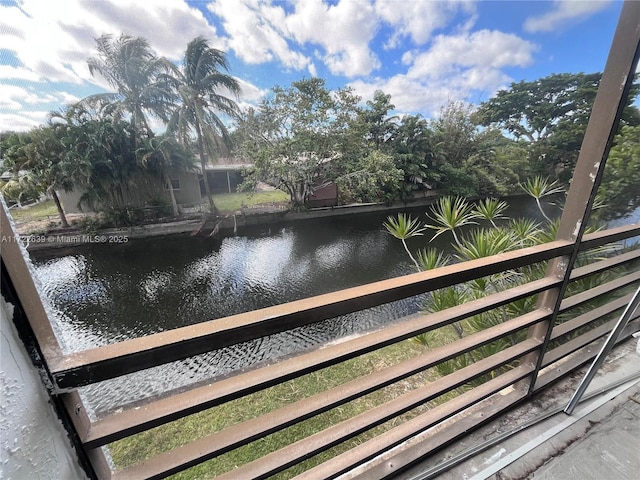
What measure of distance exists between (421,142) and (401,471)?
7216mm

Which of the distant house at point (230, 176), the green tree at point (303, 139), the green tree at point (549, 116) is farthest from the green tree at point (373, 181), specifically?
the distant house at point (230, 176)

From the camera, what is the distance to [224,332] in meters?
0.45

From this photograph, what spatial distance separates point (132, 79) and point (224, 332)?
5.81 ft

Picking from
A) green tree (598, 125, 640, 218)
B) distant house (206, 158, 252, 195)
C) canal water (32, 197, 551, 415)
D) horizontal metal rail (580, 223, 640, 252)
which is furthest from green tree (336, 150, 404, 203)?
horizontal metal rail (580, 223, 640, 252)

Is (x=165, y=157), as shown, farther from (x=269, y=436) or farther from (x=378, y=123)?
(x=378, y=123)

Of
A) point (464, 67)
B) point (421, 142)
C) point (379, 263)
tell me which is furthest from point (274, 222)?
point (464, 67)

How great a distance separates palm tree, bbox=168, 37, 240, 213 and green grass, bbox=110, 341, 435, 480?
253 centimetres

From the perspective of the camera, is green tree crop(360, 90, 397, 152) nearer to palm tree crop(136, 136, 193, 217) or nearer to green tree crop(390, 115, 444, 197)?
green tree crop(390, 115, 444, 197)

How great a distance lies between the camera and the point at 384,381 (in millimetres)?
733

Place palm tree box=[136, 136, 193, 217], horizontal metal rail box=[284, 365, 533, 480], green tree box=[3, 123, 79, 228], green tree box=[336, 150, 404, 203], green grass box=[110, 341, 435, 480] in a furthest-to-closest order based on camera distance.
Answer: green tree box=[336, 150, 404, 203] → palm tree box=[136, 136, 193, 217] → green grass box=[110, 341, 435, 480] → horizontal metal rail box=[284, 365, 533, 480] → green tree box=[3, 123, 79, 228]

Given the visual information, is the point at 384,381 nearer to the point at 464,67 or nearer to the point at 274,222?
the point at 464,67

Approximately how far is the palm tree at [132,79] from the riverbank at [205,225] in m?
0.74

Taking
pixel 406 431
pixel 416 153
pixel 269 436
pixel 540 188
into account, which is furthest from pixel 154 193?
pixel 416 153

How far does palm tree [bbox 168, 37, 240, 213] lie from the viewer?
208 cm
